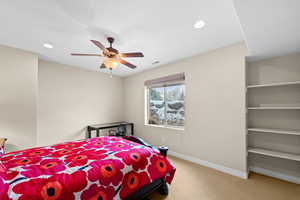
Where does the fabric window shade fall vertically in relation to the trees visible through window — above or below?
above

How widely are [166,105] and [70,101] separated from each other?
2.61 meters

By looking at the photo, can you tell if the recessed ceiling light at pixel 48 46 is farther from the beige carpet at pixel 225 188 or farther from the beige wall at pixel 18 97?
the beige carpet at pixel 225 188

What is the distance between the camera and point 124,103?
4.43 metres

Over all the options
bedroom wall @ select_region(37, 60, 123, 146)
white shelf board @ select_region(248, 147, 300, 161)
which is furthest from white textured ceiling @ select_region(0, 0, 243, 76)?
white shelf board @ select_region(248, 147, 300, 161)

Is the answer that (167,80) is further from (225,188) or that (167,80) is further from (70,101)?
(70,101)

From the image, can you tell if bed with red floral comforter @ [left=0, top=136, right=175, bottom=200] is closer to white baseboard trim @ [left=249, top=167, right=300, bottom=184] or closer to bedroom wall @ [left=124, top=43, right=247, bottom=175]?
bedroom wall @ [left=124, top=43, right=247, bottom=175]

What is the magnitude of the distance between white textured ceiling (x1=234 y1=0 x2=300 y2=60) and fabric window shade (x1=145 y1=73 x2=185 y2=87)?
1.35 metres

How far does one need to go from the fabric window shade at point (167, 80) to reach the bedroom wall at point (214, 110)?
0.12 metres

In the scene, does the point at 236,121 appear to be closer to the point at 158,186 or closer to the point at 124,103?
the point at 158,186

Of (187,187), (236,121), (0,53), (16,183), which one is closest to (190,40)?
(236,121)

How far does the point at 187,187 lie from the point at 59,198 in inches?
66.1

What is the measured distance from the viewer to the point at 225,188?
1.83m

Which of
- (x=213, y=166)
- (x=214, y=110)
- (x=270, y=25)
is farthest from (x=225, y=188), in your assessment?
(x=270, y=25)

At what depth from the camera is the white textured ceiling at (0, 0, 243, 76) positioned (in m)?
1.35
